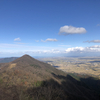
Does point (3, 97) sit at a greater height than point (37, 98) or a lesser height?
greater

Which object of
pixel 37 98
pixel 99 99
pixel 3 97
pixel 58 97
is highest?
pixel 3 97

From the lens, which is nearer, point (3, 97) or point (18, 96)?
point (3, 97)

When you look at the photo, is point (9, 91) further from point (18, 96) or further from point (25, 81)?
point (25, 81)

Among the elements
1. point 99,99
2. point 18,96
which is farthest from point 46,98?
point 99,99

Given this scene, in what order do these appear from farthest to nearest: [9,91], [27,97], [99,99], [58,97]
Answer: [99,99]
[58,97]
[9,91]
[27,97]

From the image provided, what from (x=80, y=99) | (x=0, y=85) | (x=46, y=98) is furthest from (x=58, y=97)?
Answer: (x=0, y=85)

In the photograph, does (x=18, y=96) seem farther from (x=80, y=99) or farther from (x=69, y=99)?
(x=80, y=99)

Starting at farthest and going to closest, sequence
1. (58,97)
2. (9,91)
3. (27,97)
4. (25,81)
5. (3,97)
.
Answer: (25,81) → (58,97) → (9,91) → (27,97) → (3,97)

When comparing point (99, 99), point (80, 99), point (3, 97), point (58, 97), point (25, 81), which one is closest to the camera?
point (3, 97)

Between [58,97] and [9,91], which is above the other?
[9,91]
